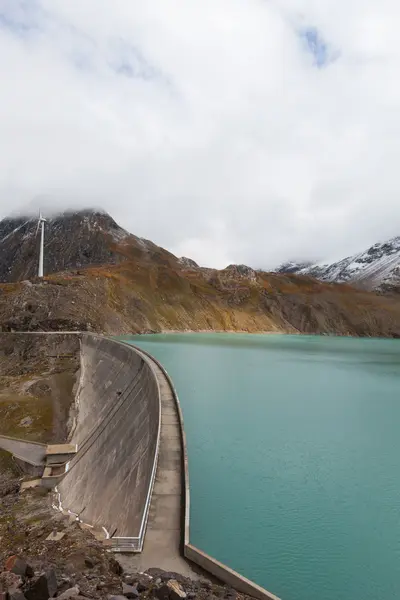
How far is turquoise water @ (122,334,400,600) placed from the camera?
1069 cm

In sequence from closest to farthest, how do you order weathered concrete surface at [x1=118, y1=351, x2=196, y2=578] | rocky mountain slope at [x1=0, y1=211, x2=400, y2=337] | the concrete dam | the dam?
weathered concrete surface at [x1=118, y1=351, x2=196, y2=578], the concrete dam, the dam, rocky mountain slope at [x1=0, y1=211, x2=400, y2=337]

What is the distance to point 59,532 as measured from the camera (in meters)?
15.5

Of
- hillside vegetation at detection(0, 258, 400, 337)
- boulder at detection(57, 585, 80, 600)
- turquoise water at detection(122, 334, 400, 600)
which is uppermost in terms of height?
hillside vegetation at detection(0, 258, 400, 337)

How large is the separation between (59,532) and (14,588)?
10075 millimetres

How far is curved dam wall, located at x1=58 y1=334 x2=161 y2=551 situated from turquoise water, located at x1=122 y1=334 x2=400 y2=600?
2204mm

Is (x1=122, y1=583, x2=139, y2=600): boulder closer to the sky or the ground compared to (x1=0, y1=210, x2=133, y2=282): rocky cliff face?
closer to the ground

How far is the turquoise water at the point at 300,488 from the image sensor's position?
1069 centimetres

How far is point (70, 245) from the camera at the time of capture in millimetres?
158125

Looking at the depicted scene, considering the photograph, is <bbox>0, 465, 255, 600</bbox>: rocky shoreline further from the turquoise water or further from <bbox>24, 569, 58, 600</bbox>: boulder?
the turquoise water

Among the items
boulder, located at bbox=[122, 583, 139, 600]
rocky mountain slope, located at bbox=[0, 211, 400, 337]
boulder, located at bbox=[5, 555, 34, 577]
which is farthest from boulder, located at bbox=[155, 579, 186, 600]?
rocky mountain slope, located at bbox=[0, 211, 400, 337]

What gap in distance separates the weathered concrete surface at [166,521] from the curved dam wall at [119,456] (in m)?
0.23

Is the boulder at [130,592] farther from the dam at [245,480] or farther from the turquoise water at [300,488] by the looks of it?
the turquoise water at [300,488]

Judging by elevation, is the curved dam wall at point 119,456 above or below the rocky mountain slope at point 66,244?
below

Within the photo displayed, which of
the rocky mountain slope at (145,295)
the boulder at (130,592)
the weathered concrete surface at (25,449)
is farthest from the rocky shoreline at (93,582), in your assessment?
the rocky mountain slope at (145,295)
